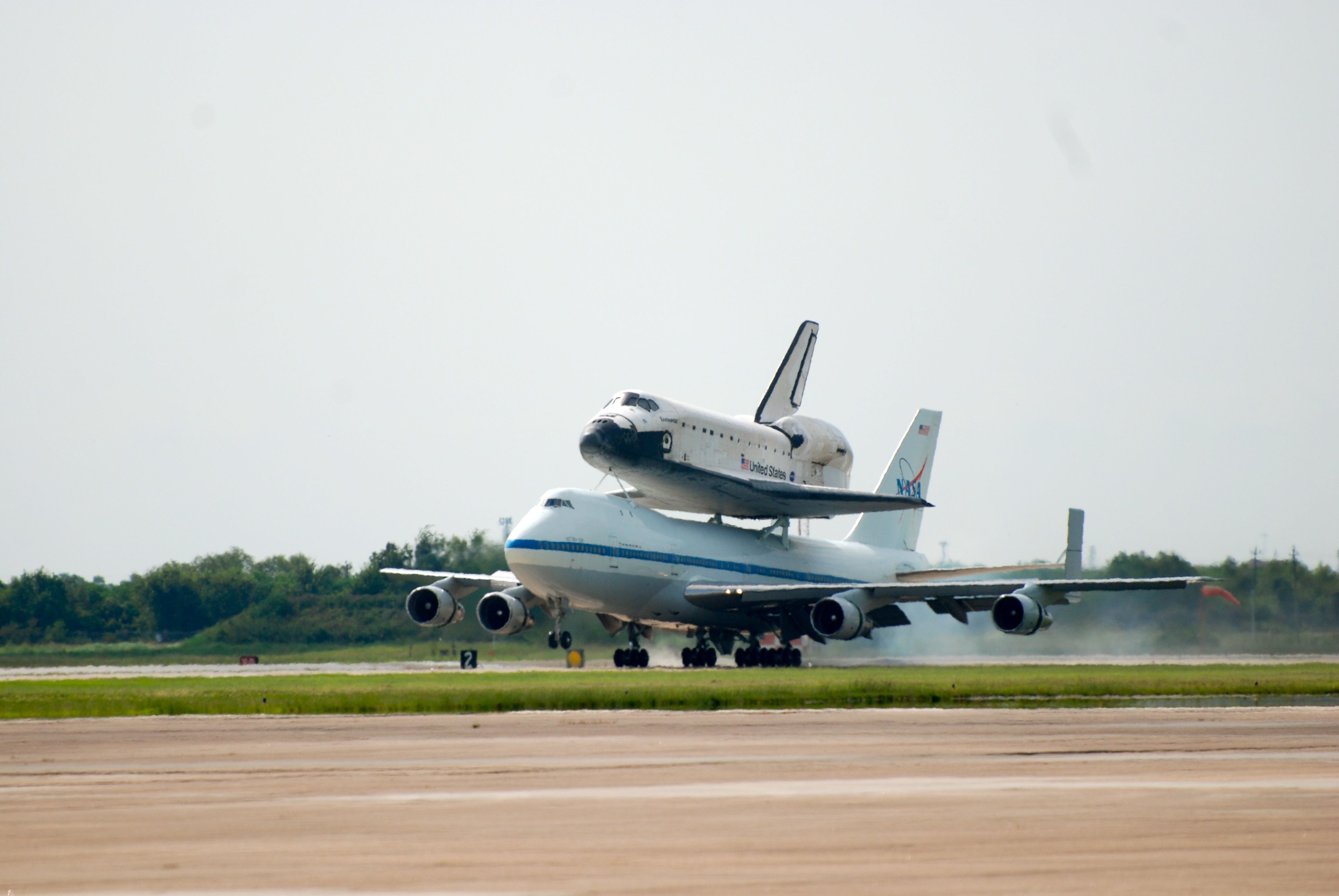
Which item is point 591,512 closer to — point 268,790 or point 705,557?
point 705,557

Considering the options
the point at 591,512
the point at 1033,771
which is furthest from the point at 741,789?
the point at 591,512

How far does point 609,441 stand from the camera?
152ft

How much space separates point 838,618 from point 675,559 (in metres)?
5.42

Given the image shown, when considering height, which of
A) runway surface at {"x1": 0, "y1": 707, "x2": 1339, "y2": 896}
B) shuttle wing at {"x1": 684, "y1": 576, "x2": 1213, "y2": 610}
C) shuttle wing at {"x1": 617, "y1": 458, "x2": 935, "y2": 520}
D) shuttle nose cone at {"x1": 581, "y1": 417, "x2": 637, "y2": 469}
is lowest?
runway surface at {"x1": 0, "y1": 707, "x2": 1339, "y2": 896}

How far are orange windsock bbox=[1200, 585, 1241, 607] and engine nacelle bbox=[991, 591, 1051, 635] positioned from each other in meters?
11.7

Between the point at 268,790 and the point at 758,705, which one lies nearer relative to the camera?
the point at 268,790

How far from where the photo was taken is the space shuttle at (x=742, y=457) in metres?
47.1

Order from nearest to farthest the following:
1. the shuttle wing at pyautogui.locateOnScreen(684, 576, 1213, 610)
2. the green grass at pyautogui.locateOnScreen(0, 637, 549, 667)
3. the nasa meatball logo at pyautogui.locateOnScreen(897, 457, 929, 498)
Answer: the shuttle wing at pyautogui.locateOnScreen(684, 576, 1213, 610)
the green grass at pyautogui.locateOnScreen(0, 637, 549, 667)
the nasa meatball logo at pyautogui.locateOnScreen(897, 457, 929, 498)

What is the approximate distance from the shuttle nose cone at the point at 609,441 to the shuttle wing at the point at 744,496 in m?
0.99

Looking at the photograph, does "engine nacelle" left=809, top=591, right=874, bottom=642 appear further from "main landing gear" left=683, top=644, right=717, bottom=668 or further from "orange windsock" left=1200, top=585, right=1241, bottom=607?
"orange windsock" left=1200, top=585, right=1241, bottom=607

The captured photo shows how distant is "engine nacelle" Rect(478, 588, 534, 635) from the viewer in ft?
154


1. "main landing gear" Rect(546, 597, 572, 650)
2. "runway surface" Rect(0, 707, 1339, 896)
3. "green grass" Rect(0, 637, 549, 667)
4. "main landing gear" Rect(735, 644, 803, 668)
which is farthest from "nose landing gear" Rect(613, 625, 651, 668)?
"runway surface" Rect(0, 707, 1339, 896)

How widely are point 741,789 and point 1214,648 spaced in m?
45.1

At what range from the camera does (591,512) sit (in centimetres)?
4359
